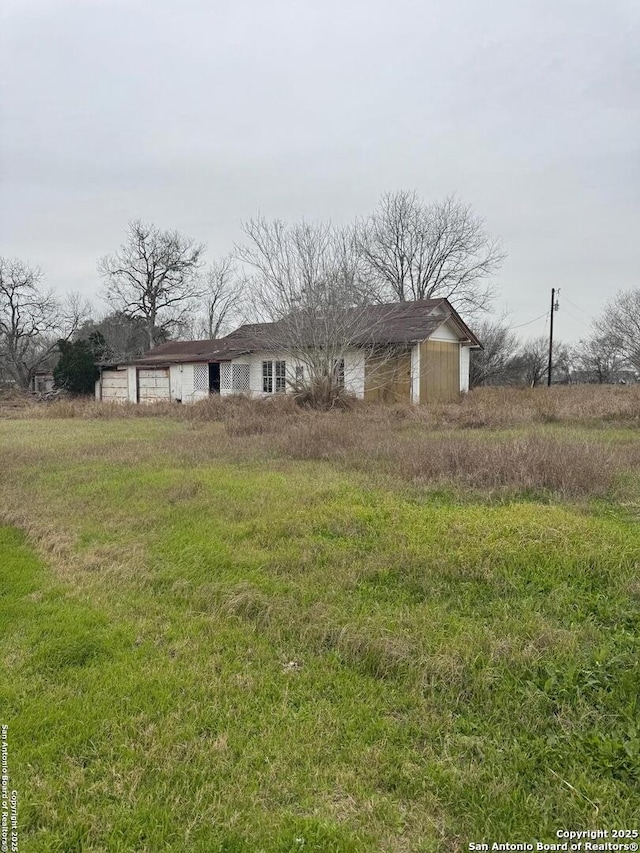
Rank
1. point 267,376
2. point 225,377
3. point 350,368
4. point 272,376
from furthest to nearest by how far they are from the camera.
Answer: point 225,377 → point 267,376 → point 272,376 → point 350,368

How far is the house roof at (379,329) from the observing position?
54.0ft

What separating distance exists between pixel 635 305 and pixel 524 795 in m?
40.7

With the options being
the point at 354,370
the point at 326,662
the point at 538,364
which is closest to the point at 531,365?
the point at 538,364

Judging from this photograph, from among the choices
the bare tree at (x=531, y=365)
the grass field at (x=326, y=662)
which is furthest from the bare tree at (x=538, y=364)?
the grass field at (x=326, y=662)

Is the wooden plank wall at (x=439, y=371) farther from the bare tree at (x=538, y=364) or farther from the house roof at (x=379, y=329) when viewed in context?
the bare tree at (x=538, y=364)

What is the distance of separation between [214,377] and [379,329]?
9.56m

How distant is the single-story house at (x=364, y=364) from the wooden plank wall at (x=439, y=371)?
0.12 feet

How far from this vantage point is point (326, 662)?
2977 millimetres

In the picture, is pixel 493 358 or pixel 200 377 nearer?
pixel 200 377

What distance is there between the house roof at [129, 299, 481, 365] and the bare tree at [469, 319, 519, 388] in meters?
Answer: 9.90

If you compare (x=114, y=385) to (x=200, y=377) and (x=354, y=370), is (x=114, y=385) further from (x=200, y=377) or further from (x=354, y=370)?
(x=354, y=370)

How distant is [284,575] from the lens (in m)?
4.04

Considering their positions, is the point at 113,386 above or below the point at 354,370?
below

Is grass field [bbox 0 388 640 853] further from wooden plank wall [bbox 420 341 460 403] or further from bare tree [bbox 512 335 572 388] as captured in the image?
bare tree [bbox 512 335 572 388]
